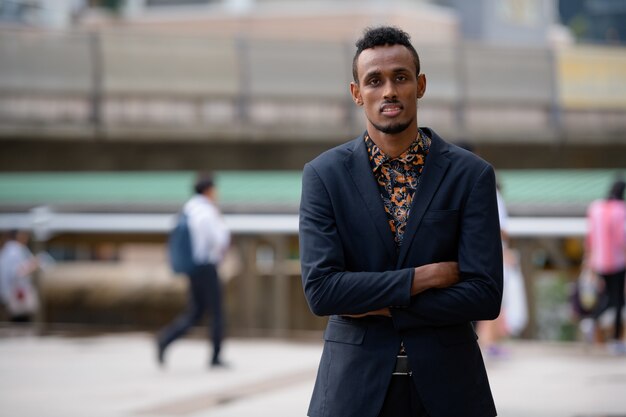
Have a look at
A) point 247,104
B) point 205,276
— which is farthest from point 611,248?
point 247,104

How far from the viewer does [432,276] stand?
3729 mm

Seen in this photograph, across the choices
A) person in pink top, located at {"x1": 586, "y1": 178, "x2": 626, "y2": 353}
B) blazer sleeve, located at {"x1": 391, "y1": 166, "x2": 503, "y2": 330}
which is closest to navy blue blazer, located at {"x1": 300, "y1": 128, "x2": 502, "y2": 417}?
blazer sleeve, located at {"x1": 391, "y1": 166, "x2": 503, "y2": 330}

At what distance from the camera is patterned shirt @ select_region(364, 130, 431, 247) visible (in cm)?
379

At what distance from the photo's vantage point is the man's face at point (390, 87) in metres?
3.75

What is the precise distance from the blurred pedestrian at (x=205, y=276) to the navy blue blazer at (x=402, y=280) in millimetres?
8338

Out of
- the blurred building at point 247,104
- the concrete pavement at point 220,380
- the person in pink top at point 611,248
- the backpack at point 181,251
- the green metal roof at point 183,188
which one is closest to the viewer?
the concrete pavement at point 220,380

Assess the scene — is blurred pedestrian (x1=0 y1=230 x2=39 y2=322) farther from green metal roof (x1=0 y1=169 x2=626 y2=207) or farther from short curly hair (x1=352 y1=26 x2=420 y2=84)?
short curly hair (x1=352 y1=26 x2=420 y2=84)

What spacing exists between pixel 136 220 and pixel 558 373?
7.31m

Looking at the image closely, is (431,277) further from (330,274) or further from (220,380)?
(220,380)

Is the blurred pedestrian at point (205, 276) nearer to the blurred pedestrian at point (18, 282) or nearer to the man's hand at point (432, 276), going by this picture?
the blurred pedestrian at point (18, 282)

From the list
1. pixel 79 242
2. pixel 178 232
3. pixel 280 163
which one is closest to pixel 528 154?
pixel 280 163

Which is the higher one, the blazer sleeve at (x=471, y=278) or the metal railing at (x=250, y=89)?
the blazer sleeve at (x=471, y=278)

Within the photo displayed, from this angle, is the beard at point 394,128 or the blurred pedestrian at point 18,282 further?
the blurred pedestrian at point 18,282

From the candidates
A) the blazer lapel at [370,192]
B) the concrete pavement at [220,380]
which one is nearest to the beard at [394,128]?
the blazer lapel at [370,192]
